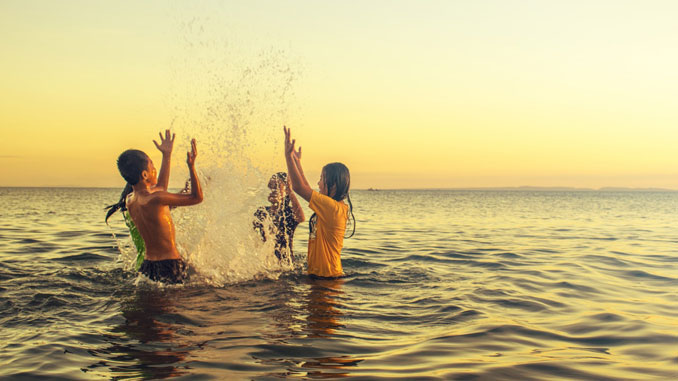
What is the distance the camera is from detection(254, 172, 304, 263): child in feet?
Answer: 29.3

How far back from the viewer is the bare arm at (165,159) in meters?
6.96

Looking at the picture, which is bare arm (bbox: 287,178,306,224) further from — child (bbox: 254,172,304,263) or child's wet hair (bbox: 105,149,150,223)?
child's wet hair (bbox: 105,149,150,223)

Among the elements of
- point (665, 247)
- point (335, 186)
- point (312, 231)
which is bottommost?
point (665, 247)

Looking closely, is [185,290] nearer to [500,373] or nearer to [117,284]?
[117,284]

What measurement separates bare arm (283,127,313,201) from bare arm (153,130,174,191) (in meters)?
1.58

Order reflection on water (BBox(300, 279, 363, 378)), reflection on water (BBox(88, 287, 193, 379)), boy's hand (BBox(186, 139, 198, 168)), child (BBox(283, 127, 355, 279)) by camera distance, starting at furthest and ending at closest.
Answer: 1. child (BBox(283, 127, 355, 279))
2. boy's hand (BBox(186, 139, 198, 168))
3. reflection on water (BBox(300, 279, 363, 378))
4. reflection on water (BBox(88, 287, 193, 379))

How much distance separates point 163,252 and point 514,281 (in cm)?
672

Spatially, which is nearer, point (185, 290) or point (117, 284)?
point (185, 290)

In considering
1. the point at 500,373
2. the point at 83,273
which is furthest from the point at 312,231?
the point at 83,273

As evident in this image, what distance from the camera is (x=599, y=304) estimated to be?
27.6 ft

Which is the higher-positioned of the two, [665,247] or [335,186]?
[335,186]

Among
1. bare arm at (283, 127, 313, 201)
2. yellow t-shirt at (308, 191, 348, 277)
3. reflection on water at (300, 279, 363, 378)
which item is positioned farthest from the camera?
yellow t-shirt at (308, 191, 348, 277)

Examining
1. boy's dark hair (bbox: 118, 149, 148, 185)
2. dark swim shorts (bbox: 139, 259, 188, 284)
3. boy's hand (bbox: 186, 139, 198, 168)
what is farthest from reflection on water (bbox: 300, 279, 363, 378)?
boy's dark hair (bbox: 118, 149, 148, 185)

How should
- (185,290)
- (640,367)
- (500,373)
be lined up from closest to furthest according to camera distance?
A: (500,373), (640,367), (185,290)
